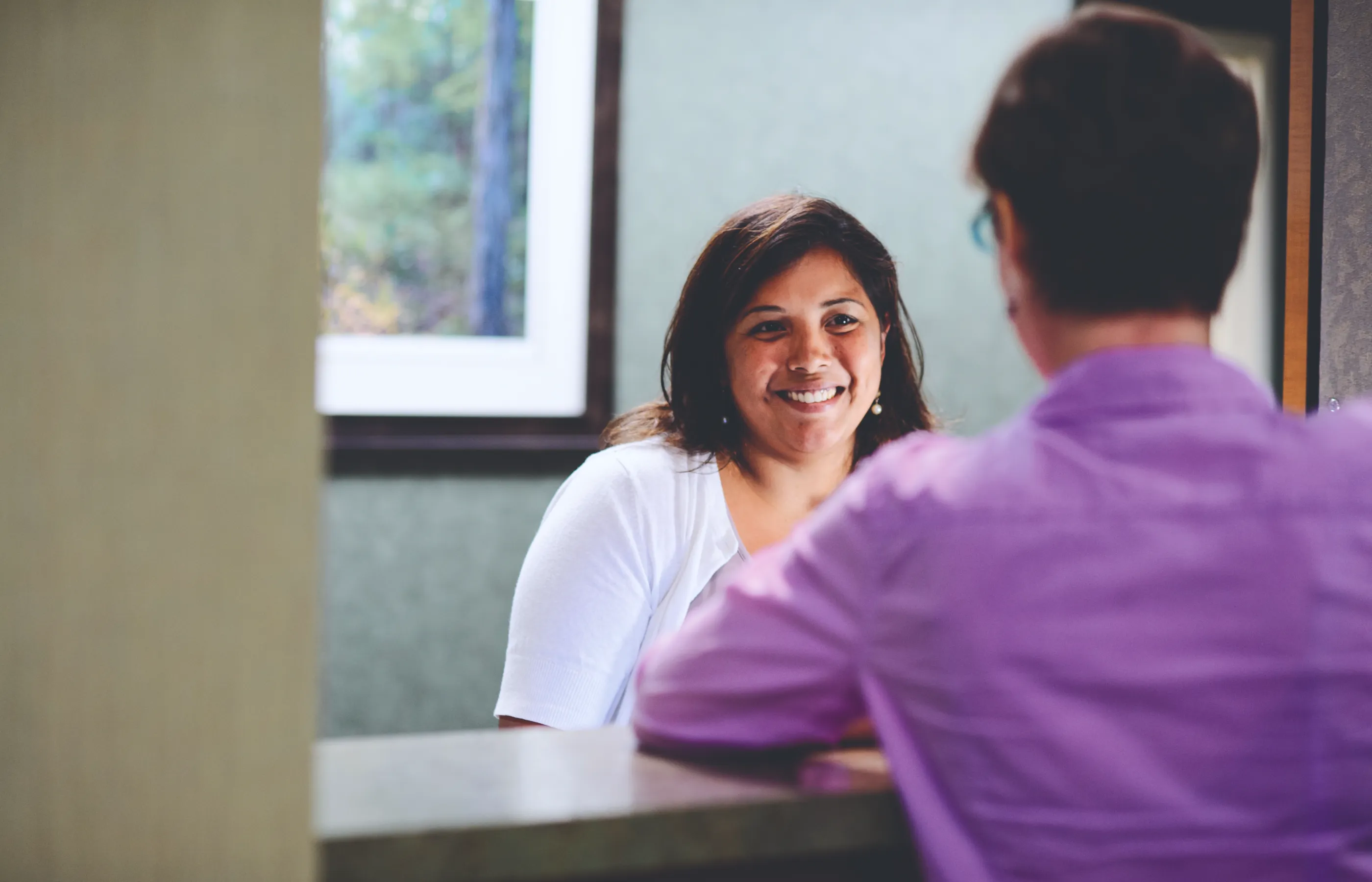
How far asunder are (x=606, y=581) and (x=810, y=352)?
0.48 metres

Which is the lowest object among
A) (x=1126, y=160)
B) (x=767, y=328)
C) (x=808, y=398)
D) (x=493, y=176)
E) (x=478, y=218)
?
(x=808, y=398)

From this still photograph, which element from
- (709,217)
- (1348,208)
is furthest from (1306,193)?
(709,217)

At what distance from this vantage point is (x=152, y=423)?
656mm

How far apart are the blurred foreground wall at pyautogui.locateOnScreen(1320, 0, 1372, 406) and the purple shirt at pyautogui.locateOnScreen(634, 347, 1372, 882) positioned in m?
0.66

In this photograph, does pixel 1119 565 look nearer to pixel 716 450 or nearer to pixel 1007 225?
pixel 1007 225

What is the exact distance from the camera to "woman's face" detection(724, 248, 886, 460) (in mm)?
1877

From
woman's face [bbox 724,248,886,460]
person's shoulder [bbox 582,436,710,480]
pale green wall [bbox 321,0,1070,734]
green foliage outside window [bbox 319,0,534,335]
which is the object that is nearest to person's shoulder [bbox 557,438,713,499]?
person's shoulder [bbox 582,436,710,480]

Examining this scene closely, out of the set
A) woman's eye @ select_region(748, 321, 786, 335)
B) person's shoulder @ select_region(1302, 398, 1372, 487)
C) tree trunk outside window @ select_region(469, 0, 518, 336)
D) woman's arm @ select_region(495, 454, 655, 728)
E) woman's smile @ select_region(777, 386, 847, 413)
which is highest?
tree trunk outside window @ select_region(469, 0, 518, 336)

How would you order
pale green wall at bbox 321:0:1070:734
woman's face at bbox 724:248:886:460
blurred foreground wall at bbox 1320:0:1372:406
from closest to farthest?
blurred foreground wall at bbox 1320:0:1372:406
woman's face at bbox 724:248:886:460
pale green wall at bbox 321:0:1070:734

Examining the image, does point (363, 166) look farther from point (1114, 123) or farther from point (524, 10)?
point (1114, 123)

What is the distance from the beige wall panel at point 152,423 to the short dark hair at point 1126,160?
44 centimetres

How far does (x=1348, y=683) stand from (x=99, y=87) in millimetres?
791

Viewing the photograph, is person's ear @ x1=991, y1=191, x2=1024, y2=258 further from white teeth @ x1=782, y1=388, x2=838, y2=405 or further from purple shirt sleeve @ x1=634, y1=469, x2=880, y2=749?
white teeth @ x1=782, y1=388, x2=838, y2=405

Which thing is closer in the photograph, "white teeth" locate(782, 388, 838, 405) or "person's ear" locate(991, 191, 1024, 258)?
"person's ear" locate(991, 191, 1024, 258)
